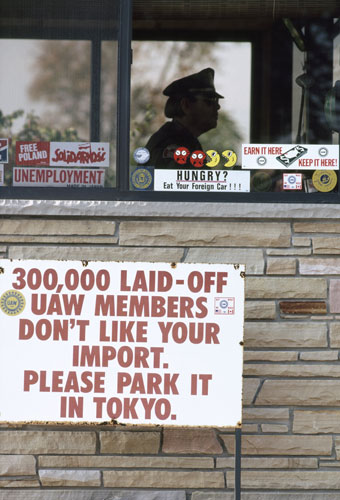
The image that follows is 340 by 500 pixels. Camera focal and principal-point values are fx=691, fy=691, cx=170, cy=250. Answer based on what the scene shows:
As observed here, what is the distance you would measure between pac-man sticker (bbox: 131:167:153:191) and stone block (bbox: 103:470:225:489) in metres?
1.61

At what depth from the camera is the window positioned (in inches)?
156

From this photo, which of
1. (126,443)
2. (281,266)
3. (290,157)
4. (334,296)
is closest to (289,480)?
(126,443)

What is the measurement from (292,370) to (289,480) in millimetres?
621

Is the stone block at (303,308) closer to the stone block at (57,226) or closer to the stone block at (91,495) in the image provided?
the stone block at (57,226)

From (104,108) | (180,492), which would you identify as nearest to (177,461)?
(180,492)

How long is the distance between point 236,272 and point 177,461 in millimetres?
1204

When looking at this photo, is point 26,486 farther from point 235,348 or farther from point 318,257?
point 318,257

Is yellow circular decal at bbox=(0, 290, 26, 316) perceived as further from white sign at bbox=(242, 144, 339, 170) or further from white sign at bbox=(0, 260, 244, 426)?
white sign at bbox=(242, 144, 339, 170)

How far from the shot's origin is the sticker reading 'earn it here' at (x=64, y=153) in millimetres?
3994

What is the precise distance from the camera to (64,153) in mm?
4004

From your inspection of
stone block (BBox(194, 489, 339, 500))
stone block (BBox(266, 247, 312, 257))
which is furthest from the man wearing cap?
stone block (BBox(194, 489, 339, 500))

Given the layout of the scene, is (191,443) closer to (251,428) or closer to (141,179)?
(251,428)

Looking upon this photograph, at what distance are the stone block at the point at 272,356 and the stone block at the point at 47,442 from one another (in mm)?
1000

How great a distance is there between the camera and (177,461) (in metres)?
3.88
